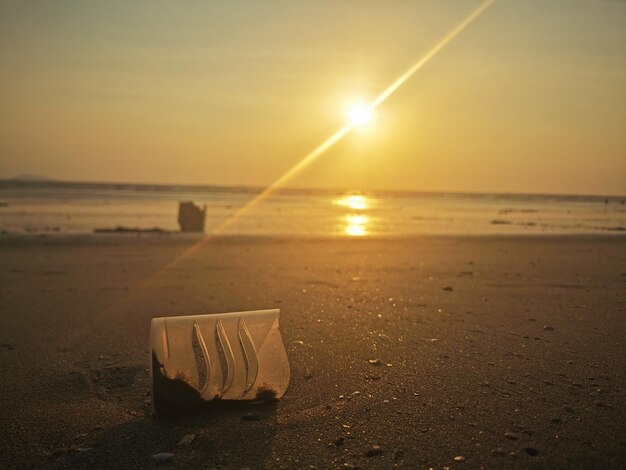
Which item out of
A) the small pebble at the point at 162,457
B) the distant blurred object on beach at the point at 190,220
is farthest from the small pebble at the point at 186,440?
the distant blurred object on beach at the point at 190,220

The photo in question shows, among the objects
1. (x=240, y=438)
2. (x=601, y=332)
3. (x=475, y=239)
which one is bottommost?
(x=240, y=438)

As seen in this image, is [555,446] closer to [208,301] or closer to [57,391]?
[57,391]

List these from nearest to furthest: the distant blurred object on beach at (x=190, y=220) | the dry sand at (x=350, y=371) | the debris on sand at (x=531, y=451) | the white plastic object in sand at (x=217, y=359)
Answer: the debris on sand at (x=531, y=451) → the dry sand at (x=350, y=371) → the white plastic object in sand at (x=217, y=359) → the distant blurred object on beach at (x=190, y=220)

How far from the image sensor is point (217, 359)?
8.84ft

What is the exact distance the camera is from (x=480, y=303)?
5.32 m

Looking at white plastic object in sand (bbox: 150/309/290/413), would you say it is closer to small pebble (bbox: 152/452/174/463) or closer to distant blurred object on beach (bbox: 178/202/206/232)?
small pebble (bbox: 152/452/174/463)

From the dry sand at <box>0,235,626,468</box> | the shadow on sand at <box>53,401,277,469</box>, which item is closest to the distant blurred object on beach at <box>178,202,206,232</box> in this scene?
the dry sand at <box>0,235,626,468</box>

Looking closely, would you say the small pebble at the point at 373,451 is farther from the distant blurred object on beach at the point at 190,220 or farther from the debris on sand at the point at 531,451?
the distant blurred object on beach at the point at 190,220

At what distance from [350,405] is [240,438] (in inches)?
25.7

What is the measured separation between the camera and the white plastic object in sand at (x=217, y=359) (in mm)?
2609

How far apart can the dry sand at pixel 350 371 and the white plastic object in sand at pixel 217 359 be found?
114 mm

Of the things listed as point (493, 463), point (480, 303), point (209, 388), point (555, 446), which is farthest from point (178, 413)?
point (480, 303)

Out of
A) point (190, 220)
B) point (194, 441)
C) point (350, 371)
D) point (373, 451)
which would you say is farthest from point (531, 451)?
point (190, 220)

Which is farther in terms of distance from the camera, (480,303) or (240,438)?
(480,303)
